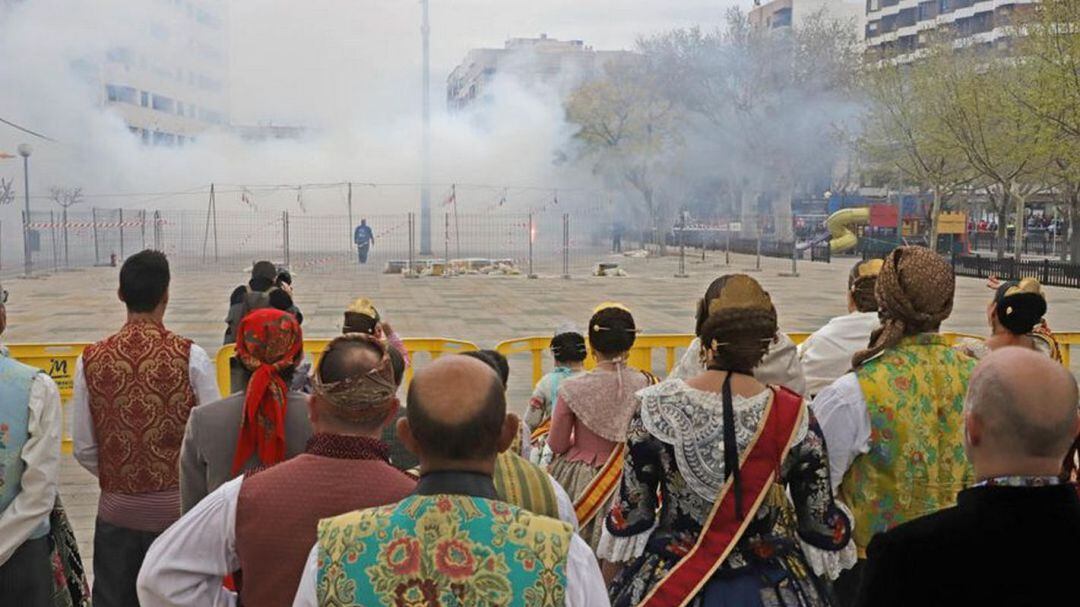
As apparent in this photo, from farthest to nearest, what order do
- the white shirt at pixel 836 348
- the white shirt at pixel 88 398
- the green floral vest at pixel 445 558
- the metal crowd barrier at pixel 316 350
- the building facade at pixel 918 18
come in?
the building facade at pixel 918 18 < the metal crowd barrier at pixel 316 350 < the white shirt at pixel 836 348 < the white shirt at pixel 88 398 < the green floral vest at pixel 445 558

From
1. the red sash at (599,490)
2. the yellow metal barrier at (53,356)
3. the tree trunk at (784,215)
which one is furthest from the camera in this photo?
the tree trunk at (784,215)

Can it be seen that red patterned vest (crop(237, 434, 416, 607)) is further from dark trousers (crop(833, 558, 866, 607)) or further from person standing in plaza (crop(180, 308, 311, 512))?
dark trousers (crop(833, 558, 866, 607))

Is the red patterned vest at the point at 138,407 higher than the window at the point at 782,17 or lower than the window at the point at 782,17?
lower

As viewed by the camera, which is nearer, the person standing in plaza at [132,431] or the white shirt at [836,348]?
the person standing in plaza at [132,431]

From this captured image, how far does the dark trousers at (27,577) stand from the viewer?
361 centimetres

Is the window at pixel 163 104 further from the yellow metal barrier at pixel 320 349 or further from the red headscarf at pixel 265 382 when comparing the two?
the red headscarf at pixel 265 382

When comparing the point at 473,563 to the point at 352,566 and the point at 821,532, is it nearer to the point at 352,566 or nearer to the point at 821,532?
the point at 352,566

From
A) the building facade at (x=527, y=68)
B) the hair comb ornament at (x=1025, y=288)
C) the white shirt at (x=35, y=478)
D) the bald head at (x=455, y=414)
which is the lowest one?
the white shirt at (x=35, y=478)

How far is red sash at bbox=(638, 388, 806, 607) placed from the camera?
2.88m

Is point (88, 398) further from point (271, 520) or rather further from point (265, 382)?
point (271, 520)

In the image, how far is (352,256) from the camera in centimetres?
3519

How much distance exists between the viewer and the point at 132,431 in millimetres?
4047

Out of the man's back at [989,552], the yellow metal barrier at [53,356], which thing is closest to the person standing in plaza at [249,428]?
the man's back at [989,552]

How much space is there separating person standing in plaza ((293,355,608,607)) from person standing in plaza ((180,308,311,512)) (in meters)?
1.23
